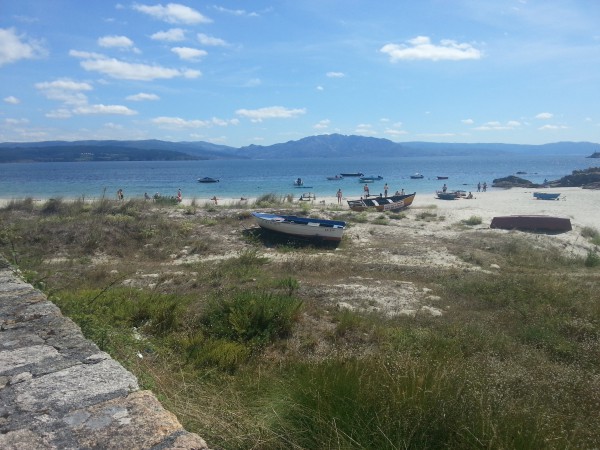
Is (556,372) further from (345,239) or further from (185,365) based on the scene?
(345,239)

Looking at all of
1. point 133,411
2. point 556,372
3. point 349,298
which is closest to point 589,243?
A: point 349,298

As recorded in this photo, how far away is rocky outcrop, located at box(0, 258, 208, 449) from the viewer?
2.32 metres

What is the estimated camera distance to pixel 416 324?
761 centimetres

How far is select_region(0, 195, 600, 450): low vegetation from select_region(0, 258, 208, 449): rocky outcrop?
1.53 feet

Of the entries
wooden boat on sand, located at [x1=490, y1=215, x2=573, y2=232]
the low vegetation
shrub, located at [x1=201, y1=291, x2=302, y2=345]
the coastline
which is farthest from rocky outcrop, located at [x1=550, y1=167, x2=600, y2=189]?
shrub, located at [x1=201, y1=291, x2=302, y2=345]

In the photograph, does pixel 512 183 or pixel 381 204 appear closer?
pixel 381 204

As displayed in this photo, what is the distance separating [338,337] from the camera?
267 inches

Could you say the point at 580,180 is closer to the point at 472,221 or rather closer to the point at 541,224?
the point at 472,221

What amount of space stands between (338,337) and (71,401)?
4646 millimetres

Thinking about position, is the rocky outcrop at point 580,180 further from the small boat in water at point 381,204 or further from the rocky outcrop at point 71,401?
the rocky outcrop at point 71,401

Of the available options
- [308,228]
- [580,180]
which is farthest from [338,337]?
[580,180]

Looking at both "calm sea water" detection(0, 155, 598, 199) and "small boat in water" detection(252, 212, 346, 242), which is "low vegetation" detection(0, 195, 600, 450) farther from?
"calm sea water" detection(0, 155, 598, 199)

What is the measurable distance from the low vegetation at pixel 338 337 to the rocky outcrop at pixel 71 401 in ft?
1.53

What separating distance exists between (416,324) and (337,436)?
5129 mm
